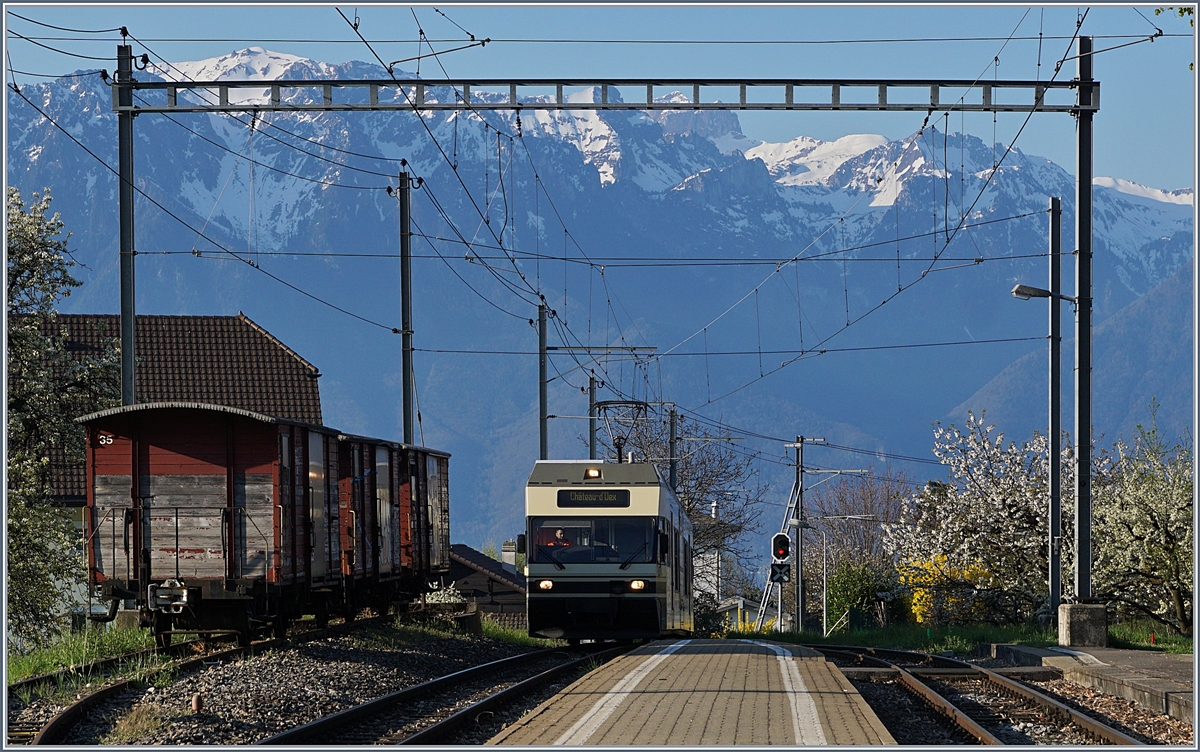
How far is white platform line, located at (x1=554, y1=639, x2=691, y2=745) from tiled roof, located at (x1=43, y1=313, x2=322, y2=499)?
35.2m

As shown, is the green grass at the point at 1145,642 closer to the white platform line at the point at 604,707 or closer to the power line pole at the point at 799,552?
the white platform line at the point at 604,707

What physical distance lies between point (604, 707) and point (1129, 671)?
724cm

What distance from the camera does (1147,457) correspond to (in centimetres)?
3212

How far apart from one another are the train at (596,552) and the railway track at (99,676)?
4.07 meters

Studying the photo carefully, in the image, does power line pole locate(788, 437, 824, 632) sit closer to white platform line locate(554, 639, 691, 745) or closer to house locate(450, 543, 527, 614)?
house locate(450, 543, 527, 614)

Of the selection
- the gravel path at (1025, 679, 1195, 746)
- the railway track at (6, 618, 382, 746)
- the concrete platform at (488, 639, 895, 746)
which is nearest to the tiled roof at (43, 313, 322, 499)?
the railway track at (6, 618, 382, 746)

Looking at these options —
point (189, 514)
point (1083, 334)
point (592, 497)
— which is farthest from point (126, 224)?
point (1083, 334)

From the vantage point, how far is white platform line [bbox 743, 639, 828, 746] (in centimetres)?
1072

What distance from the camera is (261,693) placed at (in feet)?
45.0

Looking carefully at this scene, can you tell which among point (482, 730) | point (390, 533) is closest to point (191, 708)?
point (482, 730)

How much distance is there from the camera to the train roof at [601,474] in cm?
2569

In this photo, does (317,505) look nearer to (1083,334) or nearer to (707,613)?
(1083,334)

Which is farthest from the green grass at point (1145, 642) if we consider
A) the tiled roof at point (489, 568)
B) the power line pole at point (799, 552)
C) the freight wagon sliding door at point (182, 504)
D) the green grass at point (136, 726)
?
the tiled roof at point (489, 568)

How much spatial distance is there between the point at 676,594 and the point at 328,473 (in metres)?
9.25
